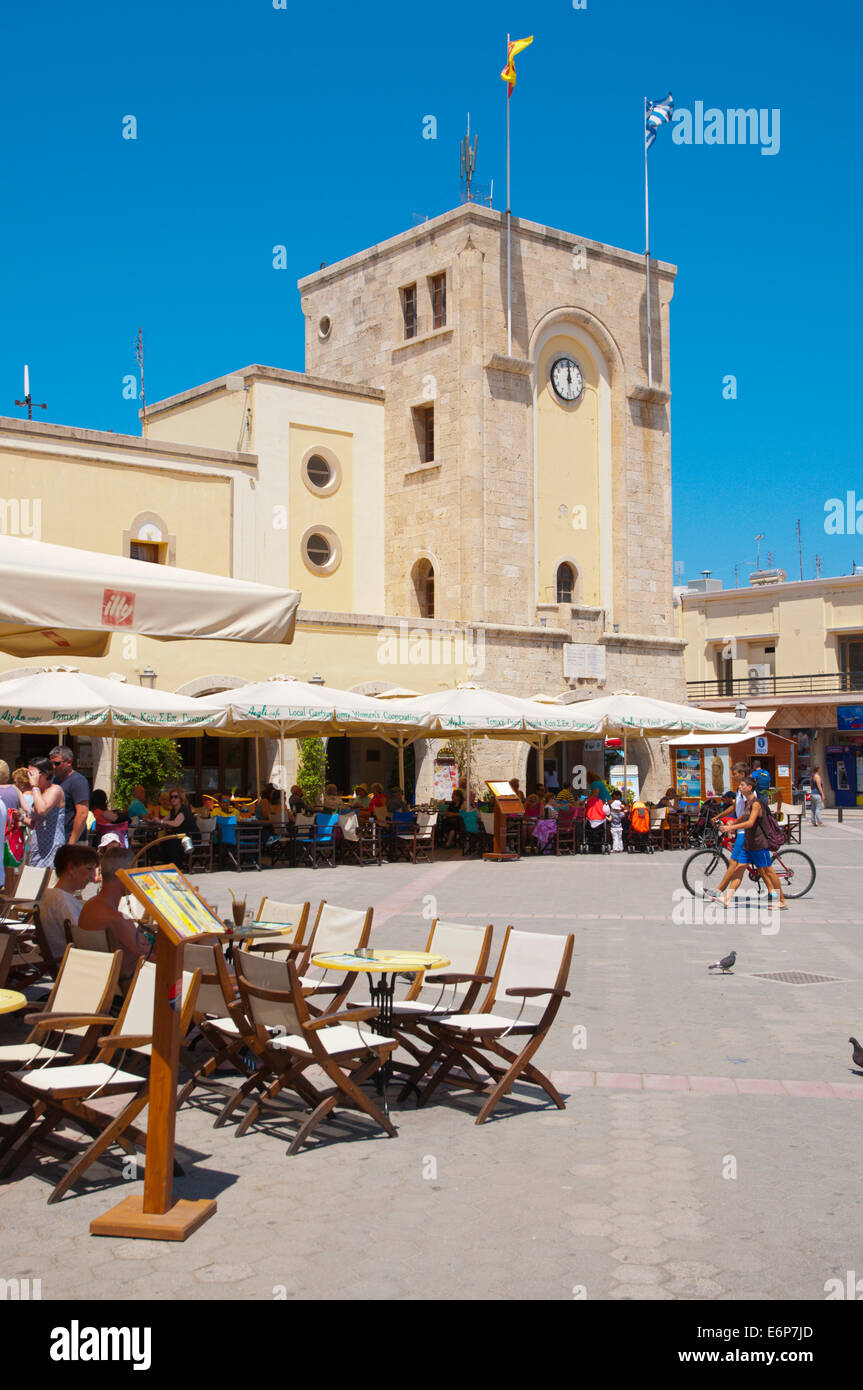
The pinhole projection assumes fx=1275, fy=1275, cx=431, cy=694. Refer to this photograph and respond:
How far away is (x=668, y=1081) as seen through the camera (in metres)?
6.94

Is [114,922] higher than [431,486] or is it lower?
lower

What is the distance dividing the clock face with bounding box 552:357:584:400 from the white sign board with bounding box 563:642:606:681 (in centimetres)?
651

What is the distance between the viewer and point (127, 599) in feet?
21.1

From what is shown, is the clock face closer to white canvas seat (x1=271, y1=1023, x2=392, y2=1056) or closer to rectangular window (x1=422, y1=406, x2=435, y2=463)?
rectangular window (x1=422, y1=406, x2=435, y2=463)

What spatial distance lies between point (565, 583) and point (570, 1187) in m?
28.4

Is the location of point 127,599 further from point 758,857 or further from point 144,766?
Answer: point 144,766

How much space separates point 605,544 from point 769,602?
773 inches

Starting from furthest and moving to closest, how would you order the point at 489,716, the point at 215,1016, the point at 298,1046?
the point at 489,716, the point at 215,1016, the point at 298,1046

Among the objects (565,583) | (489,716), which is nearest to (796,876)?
(489,716)

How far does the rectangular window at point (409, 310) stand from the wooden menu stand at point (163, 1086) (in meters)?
29.1

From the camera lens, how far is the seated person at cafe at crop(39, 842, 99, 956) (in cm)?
753

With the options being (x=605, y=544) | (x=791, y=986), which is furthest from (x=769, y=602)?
(x=791, y=986)

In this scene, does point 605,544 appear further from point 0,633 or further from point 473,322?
point 0,633

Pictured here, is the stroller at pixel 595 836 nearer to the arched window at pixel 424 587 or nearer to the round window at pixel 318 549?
the arched window at pixel 424 587
